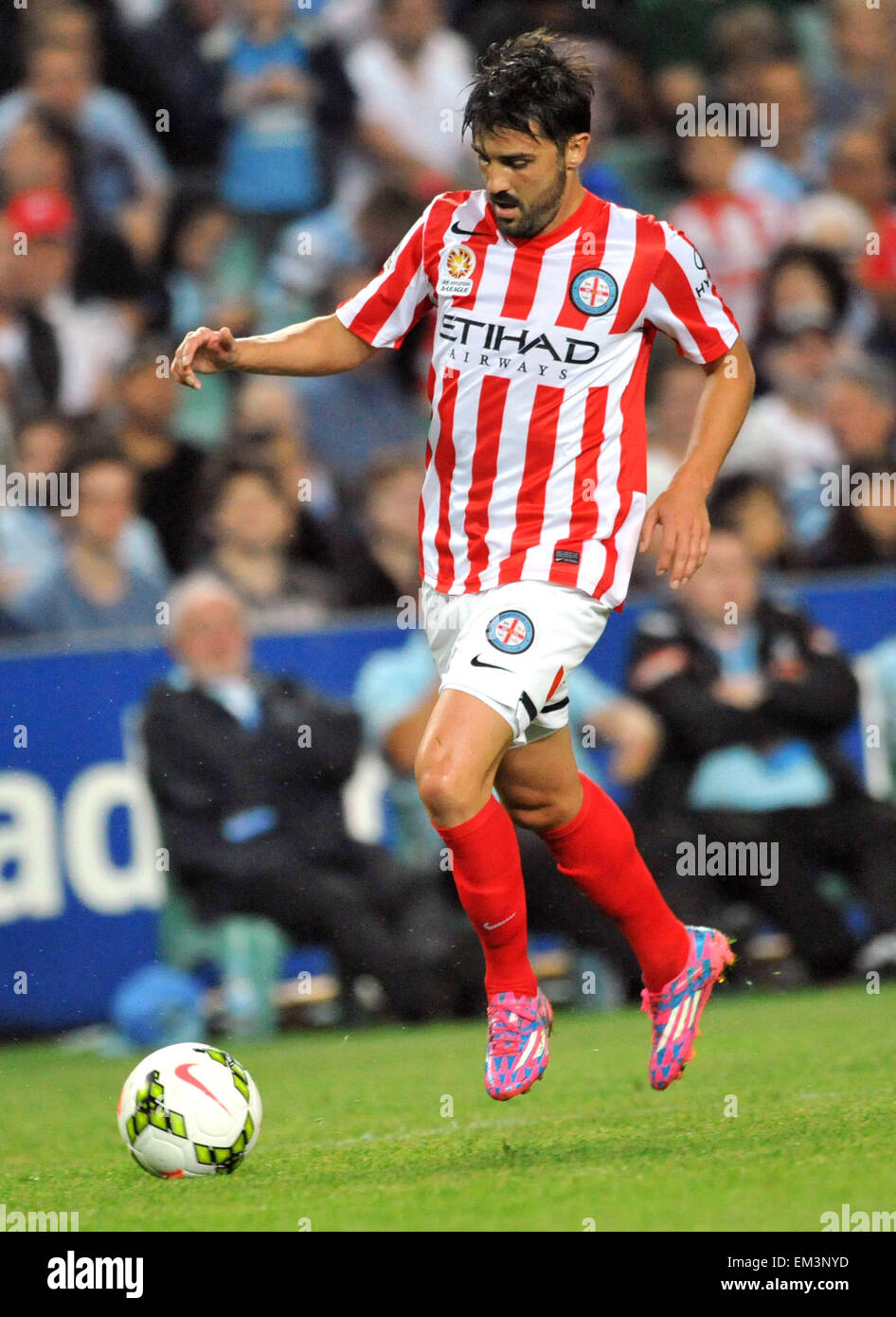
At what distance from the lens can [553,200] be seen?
14.3 feet

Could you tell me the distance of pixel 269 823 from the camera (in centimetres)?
723

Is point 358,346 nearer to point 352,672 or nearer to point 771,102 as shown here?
point 352,672

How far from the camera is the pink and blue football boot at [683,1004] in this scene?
4.54m

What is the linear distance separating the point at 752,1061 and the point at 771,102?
19.4ft

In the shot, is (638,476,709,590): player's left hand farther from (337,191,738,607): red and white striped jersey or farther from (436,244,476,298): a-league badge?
(436,244,476,298): a-league badge

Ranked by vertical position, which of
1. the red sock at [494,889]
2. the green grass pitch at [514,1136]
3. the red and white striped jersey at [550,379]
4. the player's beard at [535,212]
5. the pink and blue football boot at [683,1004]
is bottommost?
the green grass pitch at [514,1136]

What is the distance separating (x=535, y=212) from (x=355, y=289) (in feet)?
15.0

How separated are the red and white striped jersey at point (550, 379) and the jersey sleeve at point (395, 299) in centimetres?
5

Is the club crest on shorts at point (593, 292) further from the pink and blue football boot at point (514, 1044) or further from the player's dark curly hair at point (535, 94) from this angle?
the pink and blue football boot at point (514, 1044)

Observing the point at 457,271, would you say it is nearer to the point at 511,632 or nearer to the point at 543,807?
the point at 511,632

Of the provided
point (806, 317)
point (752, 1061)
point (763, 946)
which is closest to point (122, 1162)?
point (752, 1061)
